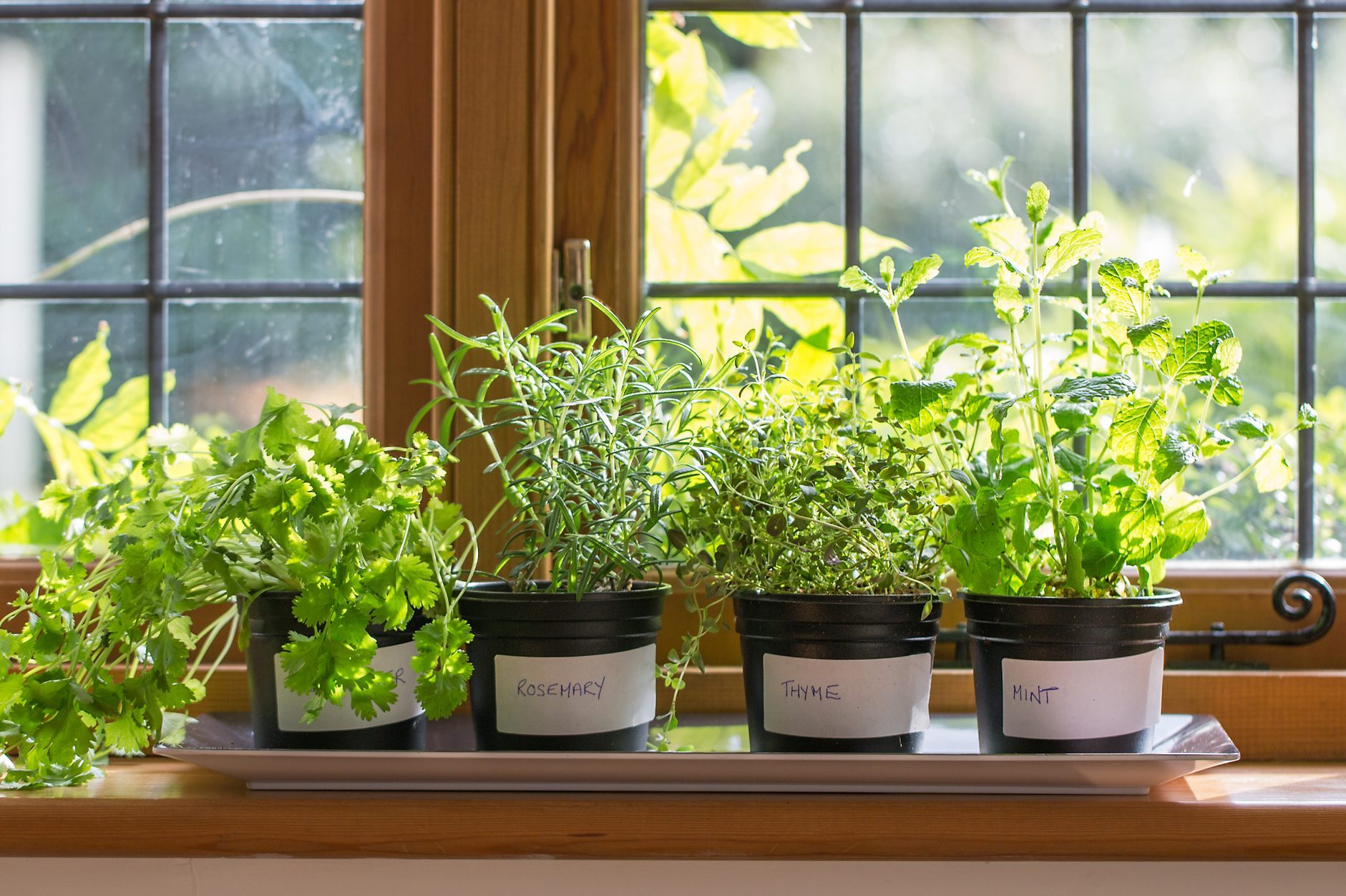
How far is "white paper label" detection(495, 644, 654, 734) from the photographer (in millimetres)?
782

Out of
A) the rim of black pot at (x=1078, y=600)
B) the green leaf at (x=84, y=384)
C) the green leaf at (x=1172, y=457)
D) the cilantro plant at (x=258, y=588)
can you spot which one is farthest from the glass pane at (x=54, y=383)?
the green leaf at (x=1172, y=457)

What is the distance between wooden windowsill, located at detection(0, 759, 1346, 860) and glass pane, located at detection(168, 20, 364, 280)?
62 centimetres

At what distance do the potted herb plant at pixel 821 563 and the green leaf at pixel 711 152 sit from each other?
35cm

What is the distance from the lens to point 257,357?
1.15 meters

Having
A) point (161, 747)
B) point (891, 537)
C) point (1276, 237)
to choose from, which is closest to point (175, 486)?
point (161, 747)

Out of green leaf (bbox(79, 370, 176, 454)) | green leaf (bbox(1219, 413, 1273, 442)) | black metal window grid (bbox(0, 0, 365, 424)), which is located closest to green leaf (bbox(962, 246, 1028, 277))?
green leaf (bbox(1219, 413, 1273, 442))

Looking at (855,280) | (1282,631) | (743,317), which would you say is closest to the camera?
→ (855,280)

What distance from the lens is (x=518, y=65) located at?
1061mm

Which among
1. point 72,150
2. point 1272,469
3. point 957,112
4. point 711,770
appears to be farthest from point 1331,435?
point 72,150

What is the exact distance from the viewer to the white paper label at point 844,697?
782 mm

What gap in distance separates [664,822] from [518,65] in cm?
77

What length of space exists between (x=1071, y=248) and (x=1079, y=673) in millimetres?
335

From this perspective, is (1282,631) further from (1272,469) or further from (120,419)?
(120,419)

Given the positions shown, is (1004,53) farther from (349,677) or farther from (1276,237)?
(349,677)
